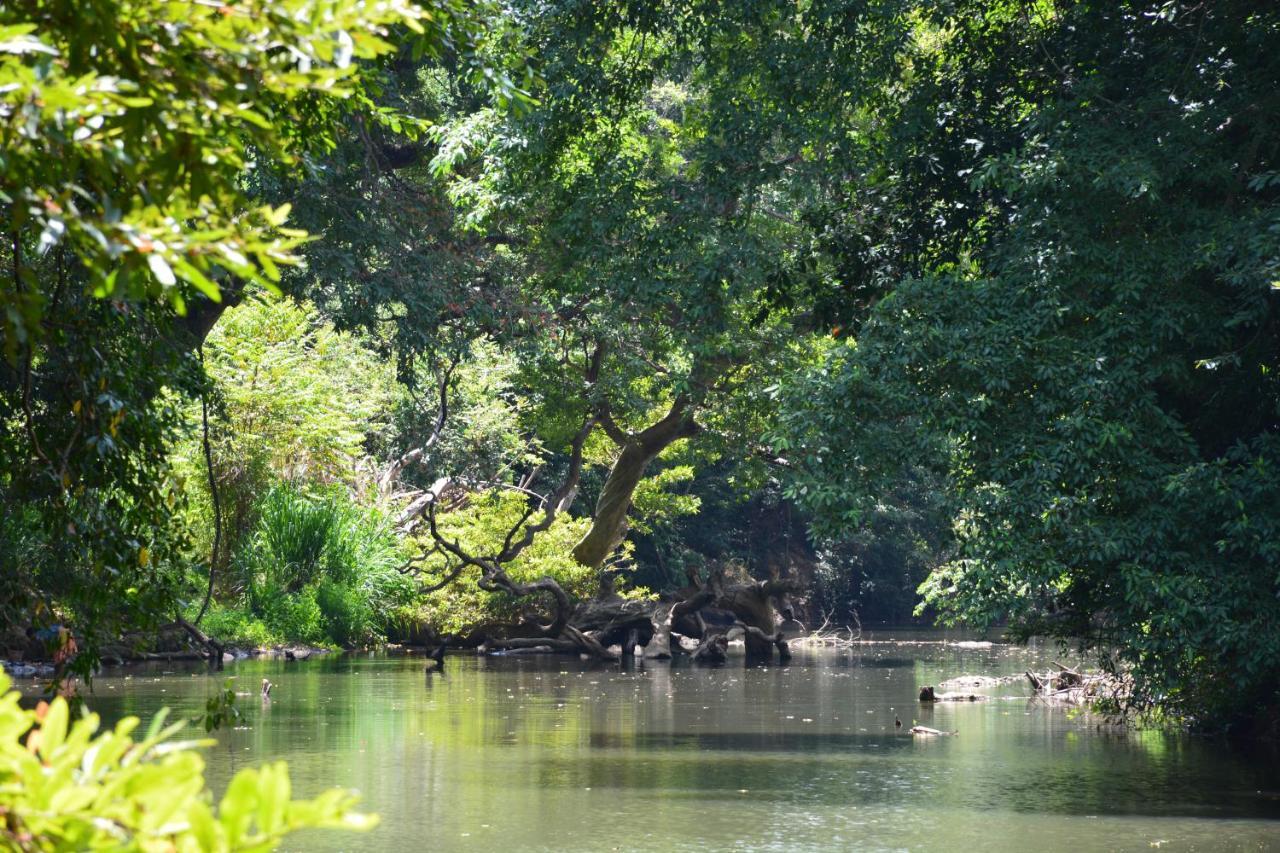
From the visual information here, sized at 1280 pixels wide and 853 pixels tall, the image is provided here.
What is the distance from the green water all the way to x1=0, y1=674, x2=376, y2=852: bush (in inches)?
265

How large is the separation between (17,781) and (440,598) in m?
26.8

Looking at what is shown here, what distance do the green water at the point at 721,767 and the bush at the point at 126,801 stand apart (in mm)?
6734

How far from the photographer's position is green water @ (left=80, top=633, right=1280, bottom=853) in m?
8.92

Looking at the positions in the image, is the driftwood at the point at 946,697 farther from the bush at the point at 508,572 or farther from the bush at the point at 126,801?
the bush at the point at 126,801

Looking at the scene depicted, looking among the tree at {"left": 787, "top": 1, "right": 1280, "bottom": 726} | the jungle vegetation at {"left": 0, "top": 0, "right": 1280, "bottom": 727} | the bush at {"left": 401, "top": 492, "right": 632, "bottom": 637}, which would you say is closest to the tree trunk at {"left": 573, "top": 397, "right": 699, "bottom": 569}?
the bush at {"left": 401, "top": 492, "right": 632, "bottom": 637}

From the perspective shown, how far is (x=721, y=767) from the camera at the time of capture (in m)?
11.7

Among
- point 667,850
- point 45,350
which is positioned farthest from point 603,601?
point 45,350

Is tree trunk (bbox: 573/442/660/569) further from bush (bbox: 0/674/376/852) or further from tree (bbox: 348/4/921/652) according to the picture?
bush (bbox: 0/674/376/852)

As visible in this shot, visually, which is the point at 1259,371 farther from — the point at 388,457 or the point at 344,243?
the point at 388,457

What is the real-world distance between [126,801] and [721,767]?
10.1 meters

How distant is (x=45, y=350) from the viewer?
5.26m

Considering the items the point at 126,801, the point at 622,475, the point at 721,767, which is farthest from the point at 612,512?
the point at 126,801

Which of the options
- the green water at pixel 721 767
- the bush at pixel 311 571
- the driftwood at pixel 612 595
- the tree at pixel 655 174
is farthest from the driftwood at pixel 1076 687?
the bush at pixel 311 571

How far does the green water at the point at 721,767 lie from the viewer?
8.92m
